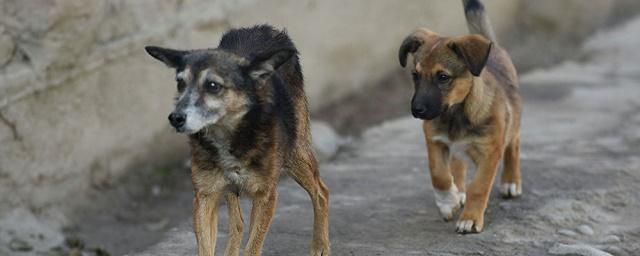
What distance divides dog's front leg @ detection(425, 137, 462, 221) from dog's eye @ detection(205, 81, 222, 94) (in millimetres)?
1905

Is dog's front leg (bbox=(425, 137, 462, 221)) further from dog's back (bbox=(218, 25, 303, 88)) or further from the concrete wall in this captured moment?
the concrete wall

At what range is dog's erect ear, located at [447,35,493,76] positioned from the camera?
258 inches

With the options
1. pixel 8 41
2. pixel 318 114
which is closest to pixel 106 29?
pixel 8 41

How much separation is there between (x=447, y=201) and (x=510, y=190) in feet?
2.40

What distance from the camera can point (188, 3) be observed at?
9.05 meters

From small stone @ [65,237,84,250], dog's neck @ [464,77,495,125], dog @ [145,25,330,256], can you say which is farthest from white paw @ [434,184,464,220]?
small stone @ [65,237,84,250]

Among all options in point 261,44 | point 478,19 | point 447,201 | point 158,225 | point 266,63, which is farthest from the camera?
point 158,225

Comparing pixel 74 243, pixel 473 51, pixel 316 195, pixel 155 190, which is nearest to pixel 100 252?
pixel 74 243

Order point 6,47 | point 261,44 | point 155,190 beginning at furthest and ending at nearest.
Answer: point 155,190, point 6,47, point 261,44

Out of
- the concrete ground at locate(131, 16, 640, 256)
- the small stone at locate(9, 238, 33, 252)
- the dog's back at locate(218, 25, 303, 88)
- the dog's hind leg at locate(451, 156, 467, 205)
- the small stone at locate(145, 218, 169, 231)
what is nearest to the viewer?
the dog's back at locate(218, 25, 303, 88)

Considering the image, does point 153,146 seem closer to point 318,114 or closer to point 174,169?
point 174,169

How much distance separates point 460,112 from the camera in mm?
6840

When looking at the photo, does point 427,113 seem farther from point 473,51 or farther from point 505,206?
point 505,206

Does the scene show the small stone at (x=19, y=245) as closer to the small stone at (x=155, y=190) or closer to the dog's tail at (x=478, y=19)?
the small stone at (x=155, y=190)
